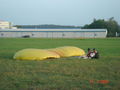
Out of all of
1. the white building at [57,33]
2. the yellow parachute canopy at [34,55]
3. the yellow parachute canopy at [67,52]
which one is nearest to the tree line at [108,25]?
the white building at [57,33]

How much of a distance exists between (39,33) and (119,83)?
7446 centimetres

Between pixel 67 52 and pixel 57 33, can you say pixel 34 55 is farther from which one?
pixel 57 33

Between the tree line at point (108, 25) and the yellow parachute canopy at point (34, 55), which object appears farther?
the tree line at point (108, 25)

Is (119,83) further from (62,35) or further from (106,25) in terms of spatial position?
(106,25)

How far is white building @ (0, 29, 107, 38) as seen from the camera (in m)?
77.7

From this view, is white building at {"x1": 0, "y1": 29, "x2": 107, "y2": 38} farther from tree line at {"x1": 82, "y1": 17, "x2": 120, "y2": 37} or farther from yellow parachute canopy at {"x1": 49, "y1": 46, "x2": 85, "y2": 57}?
yellow parachute canopy at {"x1": 49, "y1": 46, "x2": 85, "y2": 57}

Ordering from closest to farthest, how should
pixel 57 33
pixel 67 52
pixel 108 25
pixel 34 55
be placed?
pixel 34 55
pixel 67 52
pixel 57 33
pixel 108 25

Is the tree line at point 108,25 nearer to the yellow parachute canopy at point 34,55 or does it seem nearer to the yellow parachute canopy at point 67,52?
the yellow parachute canopy at point 67,52

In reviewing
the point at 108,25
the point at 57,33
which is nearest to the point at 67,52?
the point at 57,33

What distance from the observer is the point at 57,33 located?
8069cm

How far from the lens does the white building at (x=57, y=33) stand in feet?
255

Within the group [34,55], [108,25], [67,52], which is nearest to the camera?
[34,55]

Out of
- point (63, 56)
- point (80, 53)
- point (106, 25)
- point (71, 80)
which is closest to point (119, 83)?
point (71, 80)

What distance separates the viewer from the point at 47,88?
253 inches
